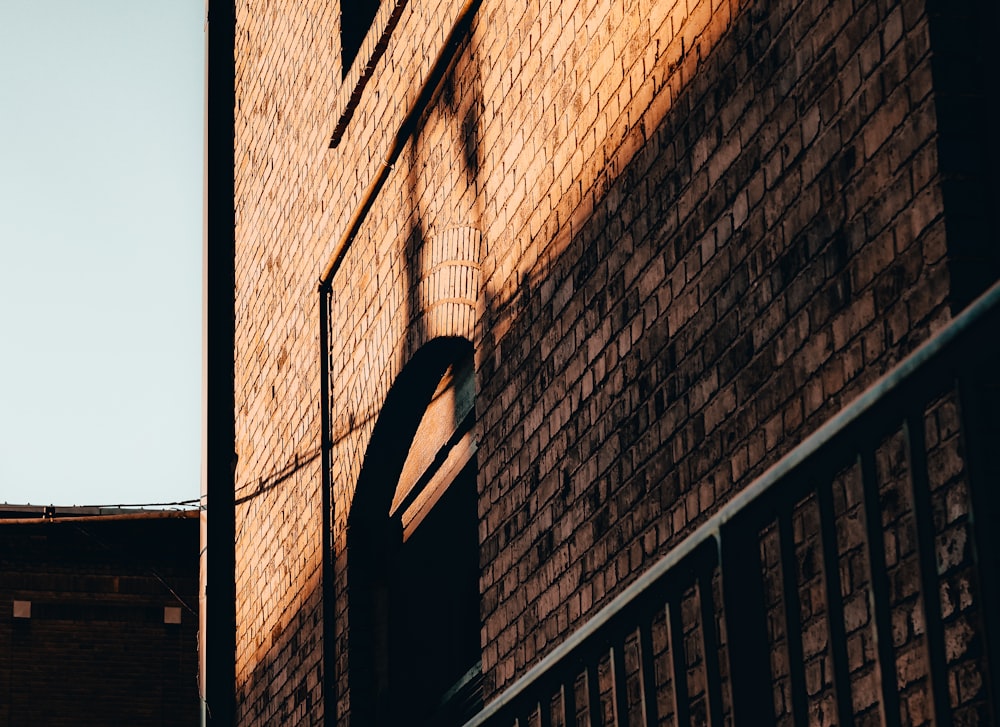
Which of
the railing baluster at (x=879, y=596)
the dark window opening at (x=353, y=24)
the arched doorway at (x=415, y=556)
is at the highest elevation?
the dark window opening at (x=353, y=24)

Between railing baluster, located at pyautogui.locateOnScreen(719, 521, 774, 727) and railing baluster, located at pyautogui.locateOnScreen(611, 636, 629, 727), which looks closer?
railing baluster, located at pyautogui.locateOnScreen(719, 521, 774, 727)

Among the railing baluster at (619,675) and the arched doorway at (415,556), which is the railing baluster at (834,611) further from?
the arched doorway at (415,556)

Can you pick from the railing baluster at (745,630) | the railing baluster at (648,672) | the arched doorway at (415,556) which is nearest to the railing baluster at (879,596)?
the railing baluster at (745,630)

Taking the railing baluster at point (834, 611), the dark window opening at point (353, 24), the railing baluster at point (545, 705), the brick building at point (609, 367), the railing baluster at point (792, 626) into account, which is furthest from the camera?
the dark window opening at point (353, 24)

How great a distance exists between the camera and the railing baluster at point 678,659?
2.62 meters

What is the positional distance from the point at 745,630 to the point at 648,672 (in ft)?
1.04

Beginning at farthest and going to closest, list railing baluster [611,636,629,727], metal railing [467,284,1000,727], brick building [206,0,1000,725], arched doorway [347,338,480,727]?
arched doorway [347,338,480,727] < railing baluster [611,636,629,727] < brick building [206,0,1000,725] < metal railing [467,284,1000,727]

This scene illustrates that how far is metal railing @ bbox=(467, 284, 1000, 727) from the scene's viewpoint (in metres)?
1.93

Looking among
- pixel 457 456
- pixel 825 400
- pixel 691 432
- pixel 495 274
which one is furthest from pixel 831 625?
pixel 457 456

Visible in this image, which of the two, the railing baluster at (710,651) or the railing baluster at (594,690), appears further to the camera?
the railing baluster at (594,690)

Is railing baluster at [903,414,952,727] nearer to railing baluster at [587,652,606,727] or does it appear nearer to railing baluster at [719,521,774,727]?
railing baluster at [719,521,774,727]

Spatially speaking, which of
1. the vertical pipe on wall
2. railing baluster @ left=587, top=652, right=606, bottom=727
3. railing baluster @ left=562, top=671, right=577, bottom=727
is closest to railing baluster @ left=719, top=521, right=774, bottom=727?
railing baluster @ left=587, top=652, right=606, bottom=727

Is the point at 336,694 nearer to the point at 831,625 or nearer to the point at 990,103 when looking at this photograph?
the point at 990,103

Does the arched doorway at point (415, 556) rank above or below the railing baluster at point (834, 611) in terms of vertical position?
above
